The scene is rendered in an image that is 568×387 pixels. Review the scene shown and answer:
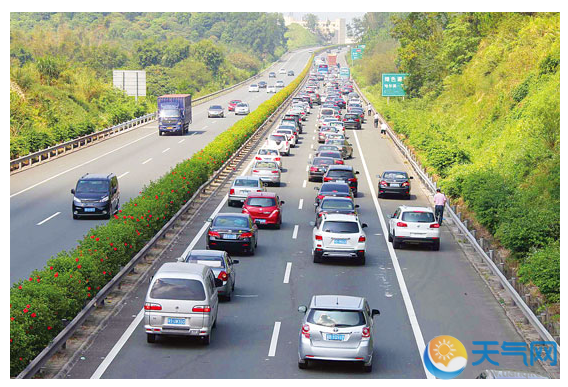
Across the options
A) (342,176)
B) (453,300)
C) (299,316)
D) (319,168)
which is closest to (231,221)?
(299,316)

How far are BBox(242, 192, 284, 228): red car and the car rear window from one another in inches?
597

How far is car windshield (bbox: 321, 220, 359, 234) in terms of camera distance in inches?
1087

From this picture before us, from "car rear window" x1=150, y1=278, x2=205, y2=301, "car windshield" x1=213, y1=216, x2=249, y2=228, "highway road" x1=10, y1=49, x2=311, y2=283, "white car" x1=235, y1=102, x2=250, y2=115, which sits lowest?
"white car" x1=235, y1=102, x2=250, y2=115

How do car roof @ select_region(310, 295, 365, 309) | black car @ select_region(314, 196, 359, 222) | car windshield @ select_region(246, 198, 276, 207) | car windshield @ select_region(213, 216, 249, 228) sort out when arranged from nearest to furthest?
car roof @ select_region(310, 295, 365, 309), car windshield @ select_region(213, 216, 249, 228), black car @ select_region(314, 196, 359, 222), car windshield @ select_region(246, 198, 276, 207)

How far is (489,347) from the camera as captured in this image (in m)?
19.2

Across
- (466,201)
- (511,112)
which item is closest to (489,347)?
(466,201)

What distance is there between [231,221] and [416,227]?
21.7 feet

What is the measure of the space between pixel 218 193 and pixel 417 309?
22.1 m

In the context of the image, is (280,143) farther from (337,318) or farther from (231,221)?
(337,318)

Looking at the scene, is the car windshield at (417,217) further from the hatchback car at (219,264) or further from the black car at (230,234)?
the hatchback car at (219,264)

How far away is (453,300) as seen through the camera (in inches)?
933

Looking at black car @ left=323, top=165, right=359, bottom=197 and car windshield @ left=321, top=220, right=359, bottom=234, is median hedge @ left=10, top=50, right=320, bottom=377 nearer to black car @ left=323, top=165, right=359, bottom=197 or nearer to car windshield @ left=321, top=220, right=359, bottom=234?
car windshield @ left=321, top=220, right=359, bottom=234

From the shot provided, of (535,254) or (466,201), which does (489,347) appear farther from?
(466,201)

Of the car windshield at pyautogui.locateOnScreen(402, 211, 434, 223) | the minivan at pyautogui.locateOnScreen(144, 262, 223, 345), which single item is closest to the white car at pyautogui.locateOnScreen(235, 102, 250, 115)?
the car windshield at pyautogui.locateOnScreen(402, 211, 434, 223)
